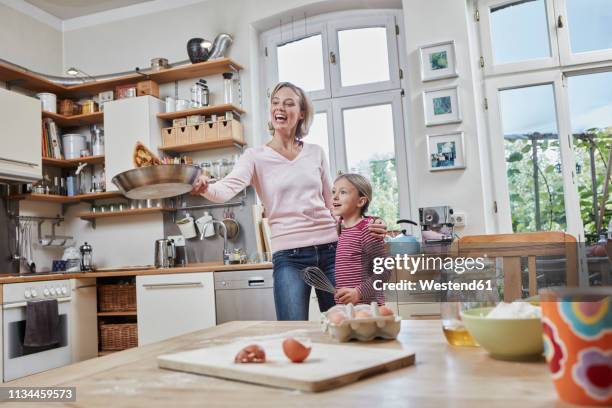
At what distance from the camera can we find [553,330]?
23.0 inches

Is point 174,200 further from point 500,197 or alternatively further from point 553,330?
→ point 553,330

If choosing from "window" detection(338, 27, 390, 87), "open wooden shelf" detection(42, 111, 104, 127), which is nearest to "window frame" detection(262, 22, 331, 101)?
"window" detection(338, 27, 390, 87)

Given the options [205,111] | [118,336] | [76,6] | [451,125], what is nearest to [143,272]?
[118,336]

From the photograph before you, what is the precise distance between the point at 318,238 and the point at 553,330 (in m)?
1.35

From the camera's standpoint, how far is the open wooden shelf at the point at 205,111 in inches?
152

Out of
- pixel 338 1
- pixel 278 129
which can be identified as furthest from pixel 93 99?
pixel 278 129

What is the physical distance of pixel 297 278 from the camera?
72.6 inches

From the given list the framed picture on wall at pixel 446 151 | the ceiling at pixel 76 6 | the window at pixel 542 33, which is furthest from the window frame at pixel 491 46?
the ceiling at pixel 76 6

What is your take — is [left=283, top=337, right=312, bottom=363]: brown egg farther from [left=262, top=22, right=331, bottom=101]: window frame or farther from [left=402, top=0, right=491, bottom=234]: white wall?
[left=262, top=22, right=331, bottom=101]: window frame

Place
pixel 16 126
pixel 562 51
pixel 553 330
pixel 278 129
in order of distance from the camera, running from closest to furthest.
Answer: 1. pixel 553 330
2. pixel 278 129
3. pixel 562 51
4. pixel 16 126

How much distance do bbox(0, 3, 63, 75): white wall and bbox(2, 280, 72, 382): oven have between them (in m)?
1.89

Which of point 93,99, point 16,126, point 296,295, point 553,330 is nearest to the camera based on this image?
point 553,330

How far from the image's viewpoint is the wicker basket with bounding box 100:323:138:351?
3682mm

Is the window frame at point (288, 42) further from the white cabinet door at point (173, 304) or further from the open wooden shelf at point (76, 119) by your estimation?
the white cabinet door at point (173, 304)
